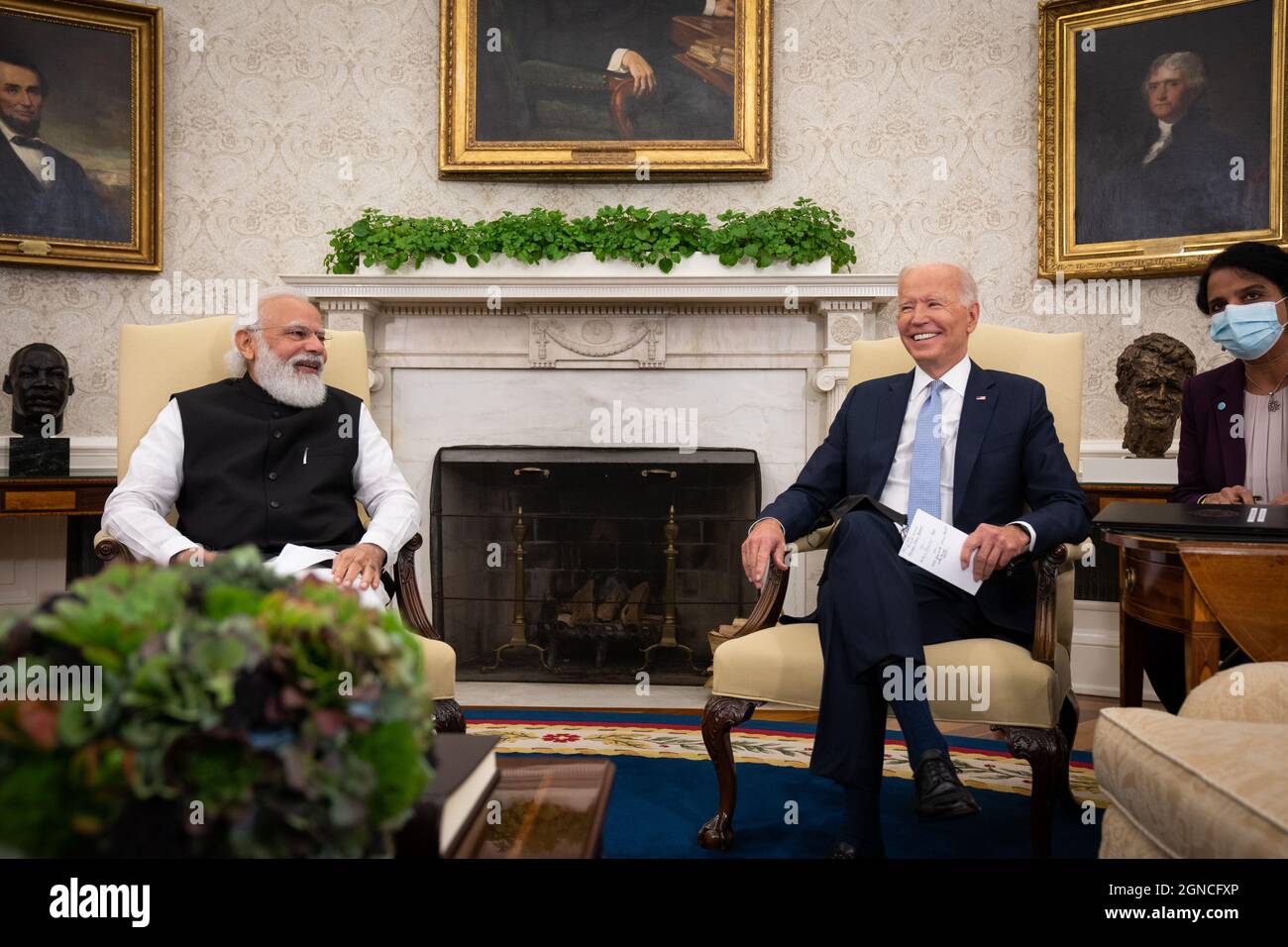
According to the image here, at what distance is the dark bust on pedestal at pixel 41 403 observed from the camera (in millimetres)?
4086

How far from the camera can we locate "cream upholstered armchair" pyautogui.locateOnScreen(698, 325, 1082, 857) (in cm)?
211

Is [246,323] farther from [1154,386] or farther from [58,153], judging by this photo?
[1154,386]

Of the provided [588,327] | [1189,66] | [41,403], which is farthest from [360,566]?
[1189,66]

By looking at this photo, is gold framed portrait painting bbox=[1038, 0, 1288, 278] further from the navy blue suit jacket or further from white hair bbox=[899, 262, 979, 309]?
the navy blue suit jacket

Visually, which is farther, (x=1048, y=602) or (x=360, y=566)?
(x=360, y=566)

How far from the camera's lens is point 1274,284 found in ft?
8.82

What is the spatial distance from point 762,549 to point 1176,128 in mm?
3415

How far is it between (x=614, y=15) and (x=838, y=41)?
1.14m

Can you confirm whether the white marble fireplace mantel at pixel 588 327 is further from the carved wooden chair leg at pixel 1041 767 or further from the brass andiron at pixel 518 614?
the carved wooden chair leg at pixel 1041 767

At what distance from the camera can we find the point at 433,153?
4.74 meters

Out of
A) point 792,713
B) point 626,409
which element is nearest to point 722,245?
point 626,409

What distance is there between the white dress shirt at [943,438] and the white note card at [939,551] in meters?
0.24

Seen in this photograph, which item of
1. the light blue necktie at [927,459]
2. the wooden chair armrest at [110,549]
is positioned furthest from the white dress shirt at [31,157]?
the light blue necktie at [927,459]
